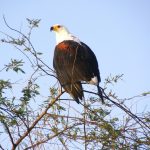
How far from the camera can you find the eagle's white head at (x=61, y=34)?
278 inches

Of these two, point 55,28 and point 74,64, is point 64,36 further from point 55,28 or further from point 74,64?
point 74,64

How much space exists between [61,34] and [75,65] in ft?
4.81

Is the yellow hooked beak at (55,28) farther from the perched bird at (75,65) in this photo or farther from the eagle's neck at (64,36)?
the perched bird at (75,65)

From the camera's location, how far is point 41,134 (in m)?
4.05

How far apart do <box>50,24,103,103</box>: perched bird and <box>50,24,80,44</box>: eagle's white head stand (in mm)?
226

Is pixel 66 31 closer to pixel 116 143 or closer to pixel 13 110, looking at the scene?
pixel 13 110

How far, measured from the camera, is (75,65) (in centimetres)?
604

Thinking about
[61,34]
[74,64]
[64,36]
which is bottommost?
[74,64]

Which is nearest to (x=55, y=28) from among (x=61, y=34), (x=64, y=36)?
(x=61, y=34)

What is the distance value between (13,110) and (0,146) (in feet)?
1.69

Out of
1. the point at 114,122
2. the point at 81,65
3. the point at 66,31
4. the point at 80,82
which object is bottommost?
the point at 114,122

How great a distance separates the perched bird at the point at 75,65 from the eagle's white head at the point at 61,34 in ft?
0.74

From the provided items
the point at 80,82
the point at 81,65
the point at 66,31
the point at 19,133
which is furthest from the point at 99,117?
the point at 66,31

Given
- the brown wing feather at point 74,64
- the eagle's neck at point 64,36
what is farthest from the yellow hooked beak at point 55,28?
the brown wing feather at point 74,64
